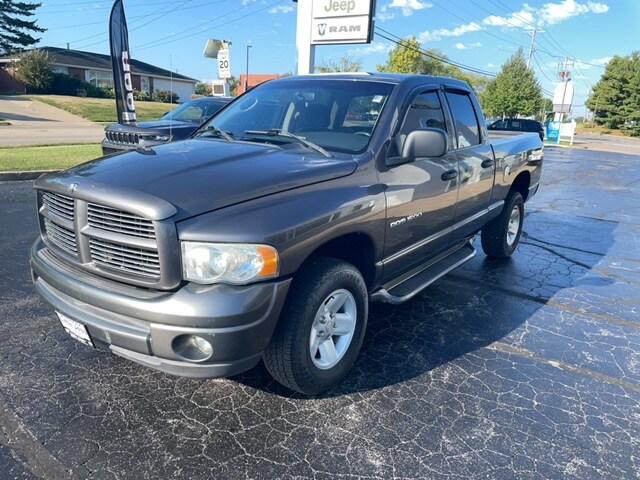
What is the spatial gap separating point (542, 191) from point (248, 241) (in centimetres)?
1152

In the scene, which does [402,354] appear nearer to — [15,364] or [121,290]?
[121,290]

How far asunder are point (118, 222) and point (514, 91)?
160 feet

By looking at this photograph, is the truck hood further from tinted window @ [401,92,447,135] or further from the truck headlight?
tinted window @ [401,92,447,135]

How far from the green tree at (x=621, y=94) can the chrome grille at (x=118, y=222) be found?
237 ft

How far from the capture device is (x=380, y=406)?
291cm

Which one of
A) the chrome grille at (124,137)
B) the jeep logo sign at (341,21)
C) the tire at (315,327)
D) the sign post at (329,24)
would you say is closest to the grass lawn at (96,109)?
the sign post at (329,24)

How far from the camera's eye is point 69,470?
231 centimetres

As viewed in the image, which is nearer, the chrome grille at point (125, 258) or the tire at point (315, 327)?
the chrome grille at point (125, 258)

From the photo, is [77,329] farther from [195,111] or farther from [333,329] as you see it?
[195,111]

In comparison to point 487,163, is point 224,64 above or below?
above

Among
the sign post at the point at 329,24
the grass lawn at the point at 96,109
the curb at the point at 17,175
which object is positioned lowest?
the grass lawn at the point at 96,109

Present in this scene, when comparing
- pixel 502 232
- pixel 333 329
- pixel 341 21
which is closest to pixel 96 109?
pixel 341 21

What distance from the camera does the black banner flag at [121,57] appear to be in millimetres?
10953

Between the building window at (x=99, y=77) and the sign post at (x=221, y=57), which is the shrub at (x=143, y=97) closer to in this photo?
the building window at (x=99, y=77)
